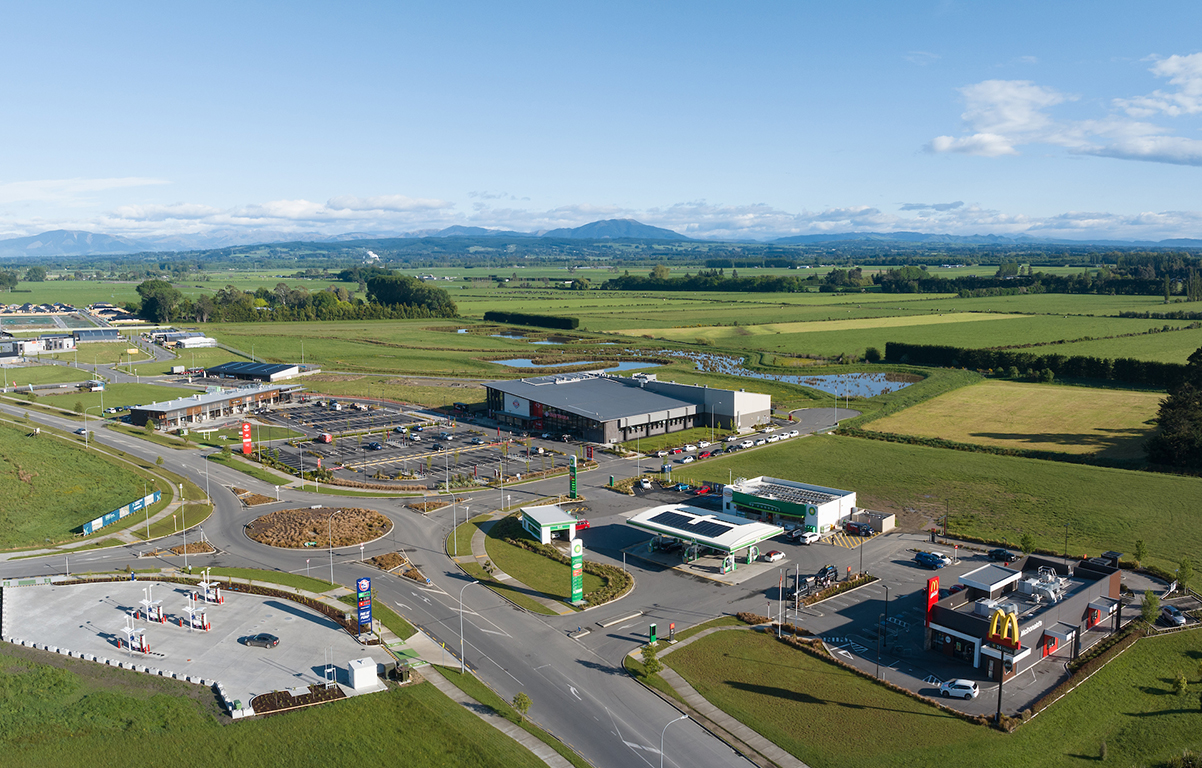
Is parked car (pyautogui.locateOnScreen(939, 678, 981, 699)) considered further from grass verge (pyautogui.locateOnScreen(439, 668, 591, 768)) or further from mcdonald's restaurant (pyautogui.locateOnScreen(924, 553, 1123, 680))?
grass verge (pyautogui.locateOnScreen(439, 668, 591, 768))

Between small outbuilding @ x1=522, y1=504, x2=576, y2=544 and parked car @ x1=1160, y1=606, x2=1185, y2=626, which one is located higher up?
small outbuilding @ x1=522, y1=504, x2=576, y2=544

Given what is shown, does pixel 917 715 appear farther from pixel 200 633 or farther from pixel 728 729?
pixel 200 633

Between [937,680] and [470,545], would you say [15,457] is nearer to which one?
[470,545]

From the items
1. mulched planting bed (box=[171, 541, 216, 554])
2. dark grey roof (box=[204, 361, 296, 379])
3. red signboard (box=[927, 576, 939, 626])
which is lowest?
mulched planting bed (box=[171, 541, 216, 554])

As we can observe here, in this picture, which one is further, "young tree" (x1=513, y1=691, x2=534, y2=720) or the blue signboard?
the blue signboard

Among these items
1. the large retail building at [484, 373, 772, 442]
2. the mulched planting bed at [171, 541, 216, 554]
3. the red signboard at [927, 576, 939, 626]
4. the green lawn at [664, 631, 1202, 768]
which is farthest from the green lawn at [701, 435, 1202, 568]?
the mulched planting bed at [171, 541, 216, 554]

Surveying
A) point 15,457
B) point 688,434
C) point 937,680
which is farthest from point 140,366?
point 937,680

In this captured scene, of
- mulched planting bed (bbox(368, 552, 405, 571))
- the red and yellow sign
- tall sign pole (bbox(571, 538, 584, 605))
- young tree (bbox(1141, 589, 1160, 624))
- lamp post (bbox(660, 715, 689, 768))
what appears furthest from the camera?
mulched planting bed (bbox(368, 552, 405, 571))
